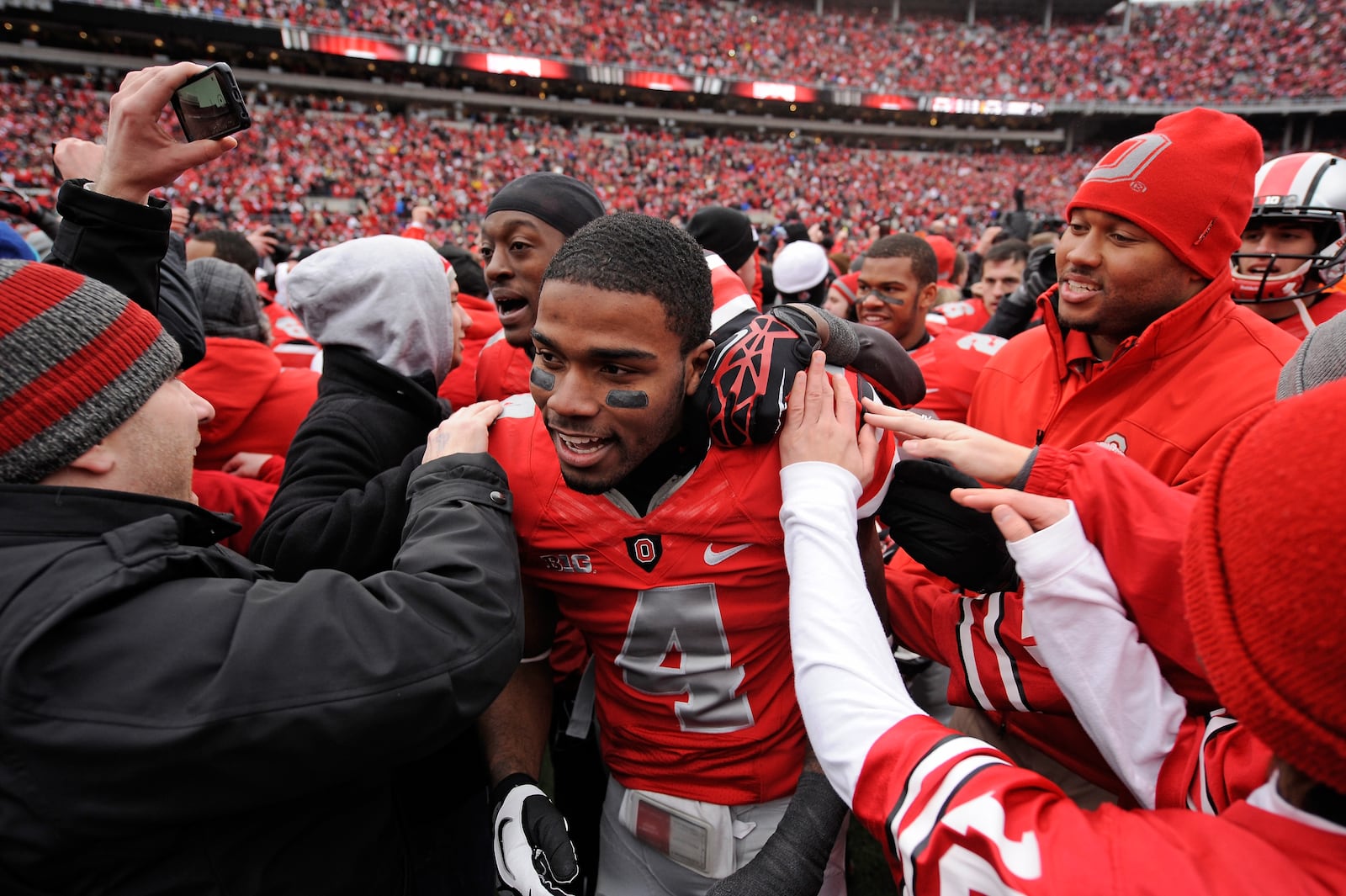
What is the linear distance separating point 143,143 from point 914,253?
3742mm

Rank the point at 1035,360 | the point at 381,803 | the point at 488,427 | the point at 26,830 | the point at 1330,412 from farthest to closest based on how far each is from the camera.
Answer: the point at 1035,360 < the point at 488,427 < the point at 381,803 < the point at 26,830 < the point at 1330,412

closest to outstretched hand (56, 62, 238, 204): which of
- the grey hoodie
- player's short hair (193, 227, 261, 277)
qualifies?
the grey hoodie

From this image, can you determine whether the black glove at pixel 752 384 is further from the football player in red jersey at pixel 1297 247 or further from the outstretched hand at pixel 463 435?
the football player in red jersey at pixel 1297 247

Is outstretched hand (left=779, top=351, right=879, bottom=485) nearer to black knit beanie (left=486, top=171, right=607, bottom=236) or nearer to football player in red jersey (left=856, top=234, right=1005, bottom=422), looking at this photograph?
black knit beanie (left=486, top=171, right=607, bottom=236)

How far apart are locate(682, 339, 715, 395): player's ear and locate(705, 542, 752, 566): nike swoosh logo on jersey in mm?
374

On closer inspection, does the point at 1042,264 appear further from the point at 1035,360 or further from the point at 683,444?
the point at 683,444

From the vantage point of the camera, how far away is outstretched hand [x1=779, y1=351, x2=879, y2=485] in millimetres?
1490

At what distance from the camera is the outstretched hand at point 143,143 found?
5.65 feet

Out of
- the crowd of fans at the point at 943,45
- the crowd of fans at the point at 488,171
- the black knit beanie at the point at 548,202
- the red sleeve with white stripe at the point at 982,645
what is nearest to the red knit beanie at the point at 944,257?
the black knit beanie at the point at 548,202

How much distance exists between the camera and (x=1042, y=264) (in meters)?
3.74

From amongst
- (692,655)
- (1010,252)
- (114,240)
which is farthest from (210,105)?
(1010,252)

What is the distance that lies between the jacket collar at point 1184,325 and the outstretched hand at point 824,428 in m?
0.89

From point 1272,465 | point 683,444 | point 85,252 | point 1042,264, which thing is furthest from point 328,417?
point 1042,264

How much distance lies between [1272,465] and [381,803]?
1535 millimetres
